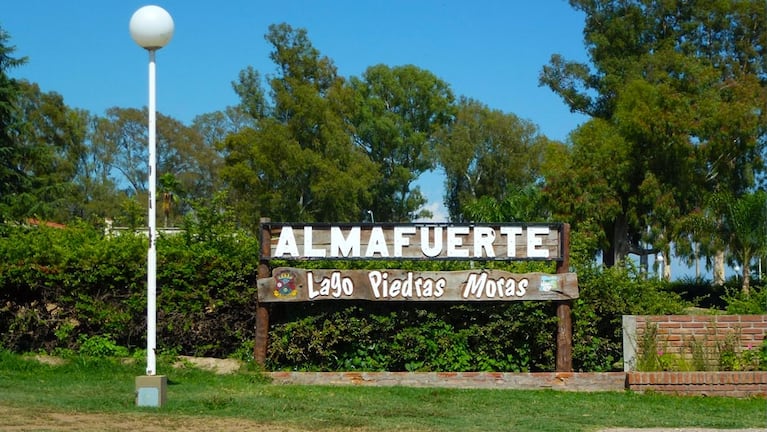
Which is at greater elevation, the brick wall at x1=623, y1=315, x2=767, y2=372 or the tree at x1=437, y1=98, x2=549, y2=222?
the tree at x1=437, y1=98, x2=549, y2=222

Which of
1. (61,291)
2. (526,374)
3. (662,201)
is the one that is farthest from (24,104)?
(526,374)

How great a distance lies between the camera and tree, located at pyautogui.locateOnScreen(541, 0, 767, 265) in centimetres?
4325

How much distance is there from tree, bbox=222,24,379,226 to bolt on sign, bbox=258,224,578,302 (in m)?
36.3

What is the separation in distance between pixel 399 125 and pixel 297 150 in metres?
15.0

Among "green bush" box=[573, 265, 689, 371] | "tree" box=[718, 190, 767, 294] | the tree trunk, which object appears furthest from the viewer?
the tree trunk

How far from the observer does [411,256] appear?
14555mm

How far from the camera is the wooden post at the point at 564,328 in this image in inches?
566

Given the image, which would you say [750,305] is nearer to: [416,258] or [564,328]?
[564,328]

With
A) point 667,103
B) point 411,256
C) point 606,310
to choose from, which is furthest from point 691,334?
point 667,103

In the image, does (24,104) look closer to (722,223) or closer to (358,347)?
(722,223)

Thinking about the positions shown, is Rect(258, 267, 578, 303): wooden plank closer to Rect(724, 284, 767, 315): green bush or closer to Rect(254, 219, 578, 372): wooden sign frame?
Rect(254, 219, 578, 372): wooden sign frame

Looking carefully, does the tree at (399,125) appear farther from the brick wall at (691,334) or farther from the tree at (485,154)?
the brick wall at (691,334)

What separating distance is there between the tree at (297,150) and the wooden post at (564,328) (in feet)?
121

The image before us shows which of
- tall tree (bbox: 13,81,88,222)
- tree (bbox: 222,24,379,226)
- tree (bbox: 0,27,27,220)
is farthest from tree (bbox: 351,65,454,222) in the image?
tree (bbox: 0,27,27,220)
